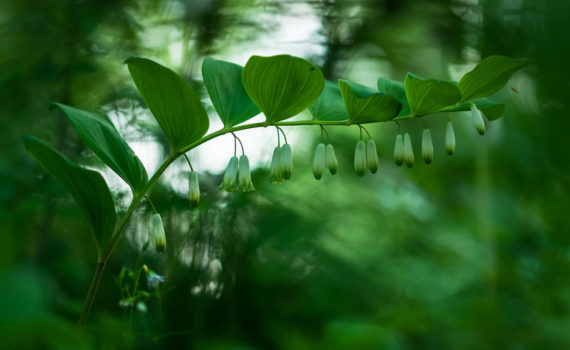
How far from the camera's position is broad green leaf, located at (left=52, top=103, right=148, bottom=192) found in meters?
0.65

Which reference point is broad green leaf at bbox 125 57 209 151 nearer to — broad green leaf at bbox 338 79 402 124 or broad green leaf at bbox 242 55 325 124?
broad green leaf at bbox 242 55 325 124

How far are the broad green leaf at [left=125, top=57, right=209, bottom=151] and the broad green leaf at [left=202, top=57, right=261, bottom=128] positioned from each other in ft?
0.20

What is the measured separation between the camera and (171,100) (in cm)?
69

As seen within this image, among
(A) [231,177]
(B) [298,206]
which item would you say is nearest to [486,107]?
(A) [231,177]

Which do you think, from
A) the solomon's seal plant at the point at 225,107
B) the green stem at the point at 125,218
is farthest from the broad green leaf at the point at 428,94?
the green stem at the point at 125,218

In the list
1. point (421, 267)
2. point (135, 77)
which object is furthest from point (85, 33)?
point (421, 267)

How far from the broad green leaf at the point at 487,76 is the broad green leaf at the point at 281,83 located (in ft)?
0.79

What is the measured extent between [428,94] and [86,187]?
0.55 metres

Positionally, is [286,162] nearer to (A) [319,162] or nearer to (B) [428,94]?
(A) [319,162]

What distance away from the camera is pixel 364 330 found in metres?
1.58

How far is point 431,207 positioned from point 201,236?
6.54 feet

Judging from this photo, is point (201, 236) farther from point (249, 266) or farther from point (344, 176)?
point (344, 176)

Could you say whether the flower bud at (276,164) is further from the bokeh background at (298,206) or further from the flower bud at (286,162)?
the bokeh background at (298,206)

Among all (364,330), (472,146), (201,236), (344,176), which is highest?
(472,146)
